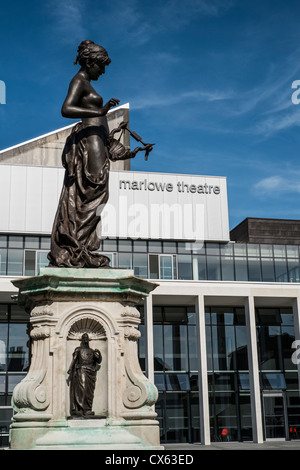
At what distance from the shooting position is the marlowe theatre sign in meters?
44.2

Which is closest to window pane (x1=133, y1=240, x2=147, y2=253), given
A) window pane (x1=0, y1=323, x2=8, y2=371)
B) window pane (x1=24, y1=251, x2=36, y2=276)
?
window pane (x1=24, y1=251, x2=36, y2=276)

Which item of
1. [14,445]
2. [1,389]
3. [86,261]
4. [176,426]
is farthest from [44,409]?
[176,426]

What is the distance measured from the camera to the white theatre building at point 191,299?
1647 inches

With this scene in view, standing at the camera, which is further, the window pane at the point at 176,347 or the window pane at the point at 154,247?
the window pane at the point at 154,247

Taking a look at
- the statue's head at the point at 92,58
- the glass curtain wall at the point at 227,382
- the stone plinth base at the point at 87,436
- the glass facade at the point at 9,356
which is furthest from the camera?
the glass curtain wall at the point at 227,382

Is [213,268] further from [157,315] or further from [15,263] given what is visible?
[15,263]

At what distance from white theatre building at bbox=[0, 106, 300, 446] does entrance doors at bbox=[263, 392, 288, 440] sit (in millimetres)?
69

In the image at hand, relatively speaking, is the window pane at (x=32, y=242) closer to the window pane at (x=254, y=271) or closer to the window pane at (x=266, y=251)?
the window pane at (x=254, y=271)

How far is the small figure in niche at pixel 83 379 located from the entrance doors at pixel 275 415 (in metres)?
37.4

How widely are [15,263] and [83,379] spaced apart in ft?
113

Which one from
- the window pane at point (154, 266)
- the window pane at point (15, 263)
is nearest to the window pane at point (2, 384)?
the window pane at point (15, 263)

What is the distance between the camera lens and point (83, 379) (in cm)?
827

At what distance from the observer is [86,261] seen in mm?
9016
